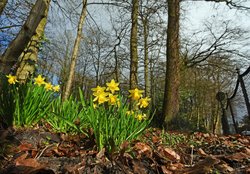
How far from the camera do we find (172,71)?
234 inches

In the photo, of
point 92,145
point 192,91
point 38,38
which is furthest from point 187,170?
point 192,91

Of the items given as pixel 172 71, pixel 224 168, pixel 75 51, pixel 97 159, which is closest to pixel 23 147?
pixel 97 159

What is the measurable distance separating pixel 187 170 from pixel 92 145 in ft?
2.55

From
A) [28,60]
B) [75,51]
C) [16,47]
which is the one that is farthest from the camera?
[75,51]

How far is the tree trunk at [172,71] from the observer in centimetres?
570

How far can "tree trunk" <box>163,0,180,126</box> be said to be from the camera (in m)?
5.70

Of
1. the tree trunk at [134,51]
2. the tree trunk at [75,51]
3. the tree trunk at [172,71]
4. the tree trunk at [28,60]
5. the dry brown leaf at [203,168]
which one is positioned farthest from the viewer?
the tree trunk at [134,51]

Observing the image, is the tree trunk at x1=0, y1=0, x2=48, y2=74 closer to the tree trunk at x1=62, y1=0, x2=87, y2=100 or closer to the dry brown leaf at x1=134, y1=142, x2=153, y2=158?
the dry brown leaf at x1=134, y1=142, x2=153, y2=158

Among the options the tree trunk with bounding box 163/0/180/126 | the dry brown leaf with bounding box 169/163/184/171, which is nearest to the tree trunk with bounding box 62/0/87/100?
the tree trunk with bounding box 163/0/180/126

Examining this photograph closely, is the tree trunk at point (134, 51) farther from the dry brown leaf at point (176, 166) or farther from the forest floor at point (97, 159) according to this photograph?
the dry brown leaf at point (176, 166)

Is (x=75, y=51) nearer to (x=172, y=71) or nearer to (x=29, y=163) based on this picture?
(x=172, y=71)

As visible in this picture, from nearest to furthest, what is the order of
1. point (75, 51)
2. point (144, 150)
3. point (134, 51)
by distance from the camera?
point (144, 150) → point (75, 51) → point (134, 51)

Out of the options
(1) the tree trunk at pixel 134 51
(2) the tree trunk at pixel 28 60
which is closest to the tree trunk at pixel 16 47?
(2) the tree trunk at pixel 28 60

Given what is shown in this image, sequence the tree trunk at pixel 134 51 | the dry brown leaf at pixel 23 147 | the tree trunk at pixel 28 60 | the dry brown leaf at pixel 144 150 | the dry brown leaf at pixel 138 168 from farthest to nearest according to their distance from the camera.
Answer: the tree trunk at pixel 134 51 < the tree trunk at pixel 28 60 < the dry brown leaf at pixel 23 147 < the dry brown leaf at pixel 144 150 < the dry brown leaf at pixel 138 168
